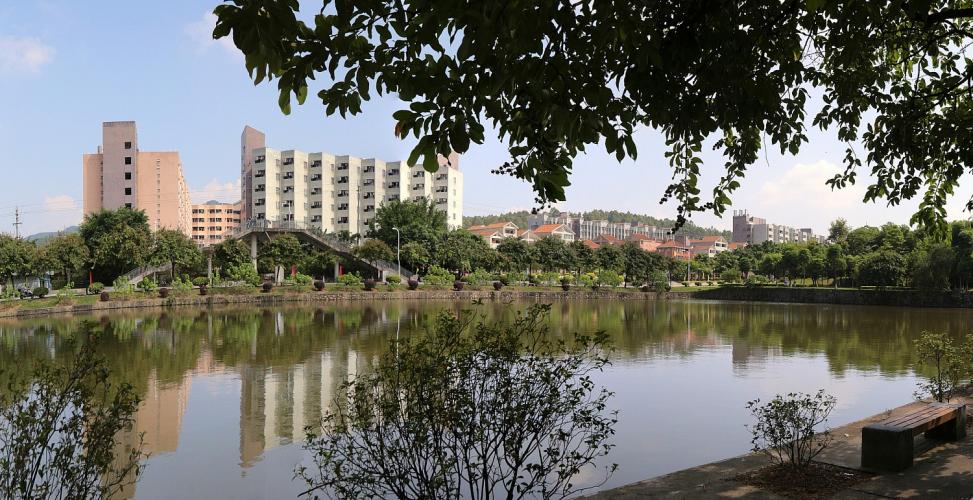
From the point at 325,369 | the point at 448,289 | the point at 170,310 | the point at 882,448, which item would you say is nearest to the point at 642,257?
the point at 448,289

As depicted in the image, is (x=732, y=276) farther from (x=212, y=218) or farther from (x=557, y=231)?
(x=212, y=218)

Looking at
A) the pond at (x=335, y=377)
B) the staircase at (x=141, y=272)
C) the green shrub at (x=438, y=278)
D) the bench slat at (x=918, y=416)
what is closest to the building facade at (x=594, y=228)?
the green shrub at (x=438, y=278)

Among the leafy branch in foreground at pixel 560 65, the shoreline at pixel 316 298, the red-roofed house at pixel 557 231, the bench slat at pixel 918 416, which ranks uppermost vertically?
the red-roofed house at pixel 557 231

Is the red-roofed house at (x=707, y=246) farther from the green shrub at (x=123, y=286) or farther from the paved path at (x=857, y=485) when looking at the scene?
the paved path at (x=857, y=485)

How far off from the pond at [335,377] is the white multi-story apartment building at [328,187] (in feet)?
149

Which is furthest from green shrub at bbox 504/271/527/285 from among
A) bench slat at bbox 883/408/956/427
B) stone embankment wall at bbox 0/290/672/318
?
bench slat at bbox 883/408/956/427

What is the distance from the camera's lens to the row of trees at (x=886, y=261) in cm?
3669

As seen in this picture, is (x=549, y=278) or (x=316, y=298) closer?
(x=316, y=298)

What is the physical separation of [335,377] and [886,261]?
41.0m

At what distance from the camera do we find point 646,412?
9.46 meters

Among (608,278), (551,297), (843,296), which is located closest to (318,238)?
(551,297)

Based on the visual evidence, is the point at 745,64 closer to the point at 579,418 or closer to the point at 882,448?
the point at 579,418

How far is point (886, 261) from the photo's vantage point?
42.2 metres

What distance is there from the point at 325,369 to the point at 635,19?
11.2 meters
